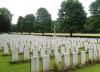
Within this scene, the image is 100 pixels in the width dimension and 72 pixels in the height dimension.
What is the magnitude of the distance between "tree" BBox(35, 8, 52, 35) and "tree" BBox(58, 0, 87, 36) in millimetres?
13029

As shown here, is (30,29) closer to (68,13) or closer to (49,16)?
(49,16)

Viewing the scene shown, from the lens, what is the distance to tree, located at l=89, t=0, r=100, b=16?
45.0 meters

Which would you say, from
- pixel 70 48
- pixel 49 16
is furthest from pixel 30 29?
pixel 70 48

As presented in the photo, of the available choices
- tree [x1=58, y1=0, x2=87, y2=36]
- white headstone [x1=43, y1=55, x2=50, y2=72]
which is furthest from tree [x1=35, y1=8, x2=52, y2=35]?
white headstone [x1=43, y1=55, x2=50, y2=72]

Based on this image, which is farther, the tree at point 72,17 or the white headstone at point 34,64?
the tree at point 72,17

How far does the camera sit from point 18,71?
A: 10.5 meters

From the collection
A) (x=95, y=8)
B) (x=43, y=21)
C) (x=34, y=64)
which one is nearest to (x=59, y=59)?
(x=34, y=64)

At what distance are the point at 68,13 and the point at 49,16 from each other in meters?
16.1

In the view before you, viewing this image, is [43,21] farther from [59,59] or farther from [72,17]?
[59,59]

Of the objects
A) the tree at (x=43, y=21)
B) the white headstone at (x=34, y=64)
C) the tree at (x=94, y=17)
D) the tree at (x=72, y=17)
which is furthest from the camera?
the tree at (x=43, y=21)

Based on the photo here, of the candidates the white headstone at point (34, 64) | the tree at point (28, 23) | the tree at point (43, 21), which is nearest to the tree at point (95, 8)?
the tree at point (43, 21)

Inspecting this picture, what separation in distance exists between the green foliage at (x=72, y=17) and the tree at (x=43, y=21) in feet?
42.7

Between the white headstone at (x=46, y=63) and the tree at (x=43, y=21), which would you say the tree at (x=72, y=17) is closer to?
the tree at (x=43, y=21)

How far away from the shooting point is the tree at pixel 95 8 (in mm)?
44963
